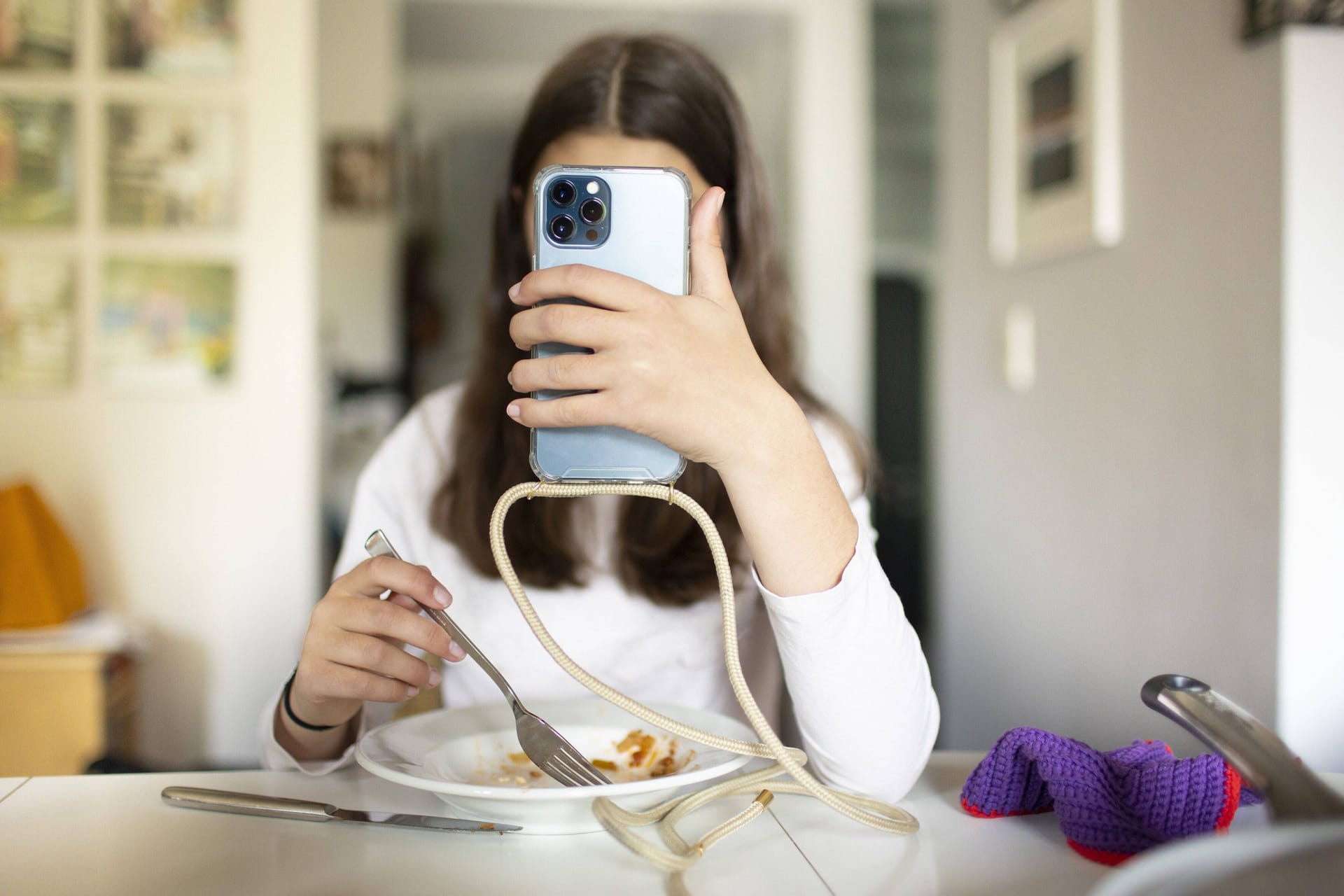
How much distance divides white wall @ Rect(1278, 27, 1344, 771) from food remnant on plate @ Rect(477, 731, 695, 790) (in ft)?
2.18

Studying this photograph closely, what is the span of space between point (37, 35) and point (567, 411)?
1759mm

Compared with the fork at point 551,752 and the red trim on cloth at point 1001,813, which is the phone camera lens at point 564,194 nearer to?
the fork at point 551,752

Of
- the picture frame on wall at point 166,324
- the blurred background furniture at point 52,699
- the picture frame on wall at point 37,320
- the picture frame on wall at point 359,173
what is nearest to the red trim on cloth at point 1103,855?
the blurred background furniture at point 52,699

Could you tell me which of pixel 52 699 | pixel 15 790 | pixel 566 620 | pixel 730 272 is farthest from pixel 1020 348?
pixel 52 699

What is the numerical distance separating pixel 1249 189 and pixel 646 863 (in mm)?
911

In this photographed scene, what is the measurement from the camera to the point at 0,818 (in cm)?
52

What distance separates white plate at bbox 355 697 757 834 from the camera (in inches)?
18.3

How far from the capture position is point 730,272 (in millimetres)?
960

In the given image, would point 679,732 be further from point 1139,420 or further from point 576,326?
point 1139,420

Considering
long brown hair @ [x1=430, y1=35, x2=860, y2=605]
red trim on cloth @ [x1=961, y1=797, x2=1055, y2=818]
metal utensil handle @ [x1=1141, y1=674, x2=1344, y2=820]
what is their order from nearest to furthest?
1. metal utensil handle @ [x1=1141, y1=674, x2=1344, y2=820]
2. red trim on cloth @ [x1=961, y1=797, x2=1055, y2=818]
3. long brown hair @ [x1=430, y1=35, x2=860, y2=605]

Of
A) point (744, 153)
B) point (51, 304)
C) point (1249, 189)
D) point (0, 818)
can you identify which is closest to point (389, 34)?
point (51, 304)

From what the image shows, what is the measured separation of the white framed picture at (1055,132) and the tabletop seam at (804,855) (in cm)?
96

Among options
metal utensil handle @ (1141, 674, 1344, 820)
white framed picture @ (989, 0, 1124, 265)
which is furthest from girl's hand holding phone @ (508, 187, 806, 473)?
white framed picture @ (989, 0, 1124, 265)

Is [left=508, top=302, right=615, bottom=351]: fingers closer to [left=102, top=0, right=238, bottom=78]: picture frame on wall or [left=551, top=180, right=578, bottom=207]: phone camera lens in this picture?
[left=551, top=180, right=578, bottom=207]: phone camera lens
